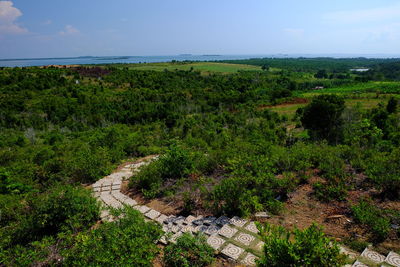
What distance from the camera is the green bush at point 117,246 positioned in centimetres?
290

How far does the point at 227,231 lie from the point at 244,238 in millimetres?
323

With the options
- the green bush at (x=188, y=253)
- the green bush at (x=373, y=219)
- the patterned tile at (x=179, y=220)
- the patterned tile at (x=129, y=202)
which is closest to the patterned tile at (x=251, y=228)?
the green bush at (x=188, y=253)

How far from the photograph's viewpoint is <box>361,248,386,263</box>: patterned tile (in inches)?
A: 123

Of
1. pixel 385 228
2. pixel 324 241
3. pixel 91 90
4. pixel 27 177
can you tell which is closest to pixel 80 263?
pixel 324 241

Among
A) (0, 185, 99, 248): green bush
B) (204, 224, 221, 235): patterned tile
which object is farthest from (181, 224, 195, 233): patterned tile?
(0, 185, 99, 248): green bush

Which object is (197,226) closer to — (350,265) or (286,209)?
(286,209)

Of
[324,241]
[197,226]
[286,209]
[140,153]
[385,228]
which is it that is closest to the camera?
[324,241]

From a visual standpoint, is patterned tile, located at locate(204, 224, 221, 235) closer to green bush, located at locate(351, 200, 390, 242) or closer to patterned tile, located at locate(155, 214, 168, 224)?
patterned tile, located at locate(155, 214, 168, 224)

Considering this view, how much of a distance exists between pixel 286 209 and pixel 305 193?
861 mm

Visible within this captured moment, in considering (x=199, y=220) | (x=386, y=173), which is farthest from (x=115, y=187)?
(x=386, y=173)

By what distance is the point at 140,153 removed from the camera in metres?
9.51

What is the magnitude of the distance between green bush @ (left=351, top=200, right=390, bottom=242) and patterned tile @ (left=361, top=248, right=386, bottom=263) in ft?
1.33

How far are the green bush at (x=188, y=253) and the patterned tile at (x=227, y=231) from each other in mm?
495

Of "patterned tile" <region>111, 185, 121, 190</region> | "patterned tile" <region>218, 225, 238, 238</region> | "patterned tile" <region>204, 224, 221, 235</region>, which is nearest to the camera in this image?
"patterned tile" <region>218, 225, 238, 238</region>
